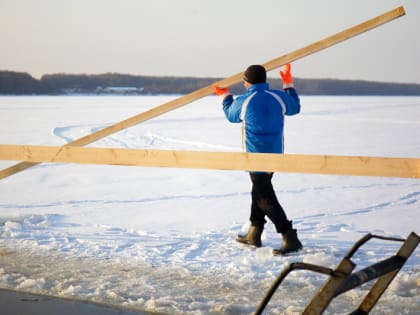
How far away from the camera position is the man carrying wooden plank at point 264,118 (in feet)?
15.9

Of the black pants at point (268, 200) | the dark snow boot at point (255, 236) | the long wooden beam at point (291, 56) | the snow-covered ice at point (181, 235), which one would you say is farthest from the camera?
the dark snow boot at point (255, 236)

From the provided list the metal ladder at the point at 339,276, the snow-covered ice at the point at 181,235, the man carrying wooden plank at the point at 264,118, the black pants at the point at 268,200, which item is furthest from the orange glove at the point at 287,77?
the metal ladder at the point at 339,276

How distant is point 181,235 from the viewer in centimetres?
573

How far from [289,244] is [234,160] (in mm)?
1892

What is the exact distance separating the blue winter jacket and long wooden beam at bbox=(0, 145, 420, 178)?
1.57m

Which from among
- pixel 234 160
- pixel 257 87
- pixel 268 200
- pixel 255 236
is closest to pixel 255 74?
pixel 257 87

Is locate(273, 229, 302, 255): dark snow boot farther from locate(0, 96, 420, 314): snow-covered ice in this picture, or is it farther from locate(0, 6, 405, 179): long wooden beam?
locate(0, 6, 405, 179): long wooden beam

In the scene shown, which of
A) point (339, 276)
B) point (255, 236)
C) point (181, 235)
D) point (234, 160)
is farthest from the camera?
point (181, 235)

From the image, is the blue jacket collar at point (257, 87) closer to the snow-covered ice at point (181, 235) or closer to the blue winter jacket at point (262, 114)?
the blue winter jacket at point (262, 114)

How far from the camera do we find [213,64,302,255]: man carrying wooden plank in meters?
4.84

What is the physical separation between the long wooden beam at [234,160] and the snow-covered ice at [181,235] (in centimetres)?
92

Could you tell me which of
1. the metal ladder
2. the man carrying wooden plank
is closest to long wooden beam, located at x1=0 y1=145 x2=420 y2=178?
the metal ladder

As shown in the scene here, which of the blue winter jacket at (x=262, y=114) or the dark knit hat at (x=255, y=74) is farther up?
the dark knit hat at (x=255, y=74)

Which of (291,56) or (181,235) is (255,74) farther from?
(181,235)
